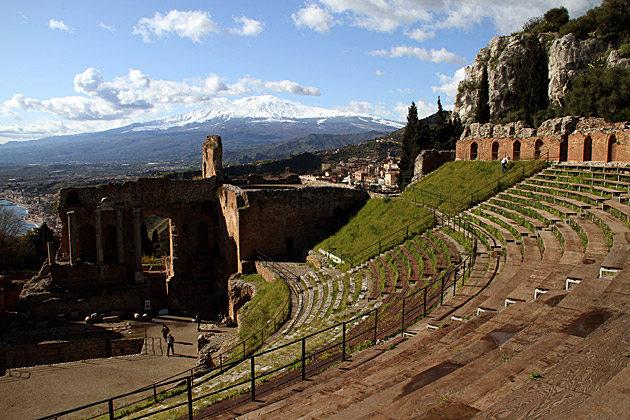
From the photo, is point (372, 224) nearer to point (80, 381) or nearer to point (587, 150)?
point (587, 150)

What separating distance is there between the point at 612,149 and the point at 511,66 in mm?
49615

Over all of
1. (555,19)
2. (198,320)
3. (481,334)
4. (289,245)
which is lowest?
(198,320)

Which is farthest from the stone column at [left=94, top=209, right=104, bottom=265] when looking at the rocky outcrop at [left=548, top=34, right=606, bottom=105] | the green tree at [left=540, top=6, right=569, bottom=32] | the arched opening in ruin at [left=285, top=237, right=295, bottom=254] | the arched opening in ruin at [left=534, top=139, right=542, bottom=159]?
the green tree at [left=540, top=6, right=569, bottom=32]

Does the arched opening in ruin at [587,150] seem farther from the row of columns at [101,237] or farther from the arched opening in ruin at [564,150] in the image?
the row of columns at [101,237]

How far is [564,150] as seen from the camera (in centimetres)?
2333

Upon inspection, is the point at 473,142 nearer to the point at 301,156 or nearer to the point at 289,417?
the point at 289,417

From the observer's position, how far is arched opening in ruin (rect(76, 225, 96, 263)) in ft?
96.5

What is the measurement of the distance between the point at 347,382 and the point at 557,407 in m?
3.56

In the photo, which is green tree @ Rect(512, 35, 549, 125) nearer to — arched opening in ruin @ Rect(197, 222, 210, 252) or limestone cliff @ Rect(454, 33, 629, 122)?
limestone cliff @ Rect(454, 33, 629, 122)

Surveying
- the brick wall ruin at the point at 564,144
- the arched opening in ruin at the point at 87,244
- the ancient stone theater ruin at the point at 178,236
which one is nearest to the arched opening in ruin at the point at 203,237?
the ancient stone theater ruin at the point at 178,236

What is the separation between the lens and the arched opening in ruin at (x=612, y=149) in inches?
806

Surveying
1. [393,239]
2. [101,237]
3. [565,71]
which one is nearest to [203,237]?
[101,237]

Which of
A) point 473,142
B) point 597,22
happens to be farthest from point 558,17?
point 473,142

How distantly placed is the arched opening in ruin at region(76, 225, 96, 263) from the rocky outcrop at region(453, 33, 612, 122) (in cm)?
5068
